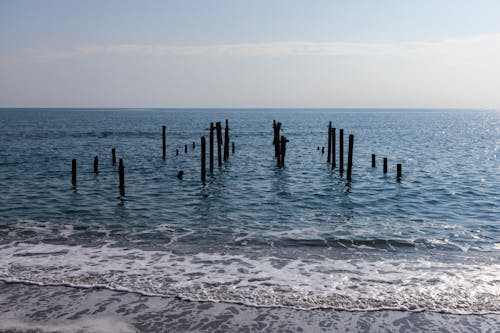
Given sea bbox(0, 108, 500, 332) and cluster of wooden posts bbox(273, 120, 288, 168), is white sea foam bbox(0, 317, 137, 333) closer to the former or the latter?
sea bbox(0, 108, 500, 332)

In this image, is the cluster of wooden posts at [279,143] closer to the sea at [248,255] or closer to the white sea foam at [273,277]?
the sea at [248,255]

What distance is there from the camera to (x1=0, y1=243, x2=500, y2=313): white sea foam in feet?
36.9

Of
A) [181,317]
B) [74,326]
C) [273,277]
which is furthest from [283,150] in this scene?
[74,326]

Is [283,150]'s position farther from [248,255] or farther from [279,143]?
[248,255]

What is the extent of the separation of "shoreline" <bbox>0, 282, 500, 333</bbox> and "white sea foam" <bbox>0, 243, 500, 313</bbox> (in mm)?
471

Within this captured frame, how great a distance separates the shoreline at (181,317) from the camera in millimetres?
9602

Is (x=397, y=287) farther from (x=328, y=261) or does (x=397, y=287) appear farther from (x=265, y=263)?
(x=265, y=263)

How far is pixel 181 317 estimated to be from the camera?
33.1 ft

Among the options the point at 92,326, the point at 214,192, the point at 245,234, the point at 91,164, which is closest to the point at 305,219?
the point at 245,234

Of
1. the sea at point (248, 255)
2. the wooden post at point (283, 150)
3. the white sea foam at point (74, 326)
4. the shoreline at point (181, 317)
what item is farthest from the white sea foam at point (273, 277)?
the wooden post at point (283, 150)

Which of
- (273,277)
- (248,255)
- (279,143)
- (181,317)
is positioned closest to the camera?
(181,317)

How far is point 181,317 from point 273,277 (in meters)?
3.53

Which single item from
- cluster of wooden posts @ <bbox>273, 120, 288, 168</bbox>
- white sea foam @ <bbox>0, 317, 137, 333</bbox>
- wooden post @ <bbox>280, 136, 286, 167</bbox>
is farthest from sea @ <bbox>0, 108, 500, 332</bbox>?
wooden post @ <bbox>280, 136, 286, 167</bbox>

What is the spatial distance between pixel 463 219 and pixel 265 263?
11539 millimetres
